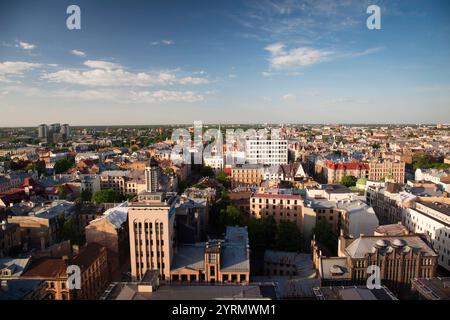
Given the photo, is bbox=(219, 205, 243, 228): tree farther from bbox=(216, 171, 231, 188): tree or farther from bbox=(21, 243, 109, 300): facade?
bbox=(216, 171, 231, 188): tree

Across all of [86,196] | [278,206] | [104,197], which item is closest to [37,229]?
[104,197]

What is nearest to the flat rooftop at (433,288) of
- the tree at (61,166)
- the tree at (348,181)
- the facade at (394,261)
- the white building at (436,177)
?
the facade at (394,261)

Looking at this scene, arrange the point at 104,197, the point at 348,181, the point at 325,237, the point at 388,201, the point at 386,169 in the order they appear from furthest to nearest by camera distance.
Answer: the point at 386,169, the point at 348,181, the point at 104,197, the point at 388,201, the point at 325,237

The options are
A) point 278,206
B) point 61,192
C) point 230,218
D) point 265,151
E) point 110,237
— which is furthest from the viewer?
point 265,151

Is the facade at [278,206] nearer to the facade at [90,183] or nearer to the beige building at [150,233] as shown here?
the beige building at [150,233]

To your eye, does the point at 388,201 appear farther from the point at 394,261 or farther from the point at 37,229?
the point at 37,229
